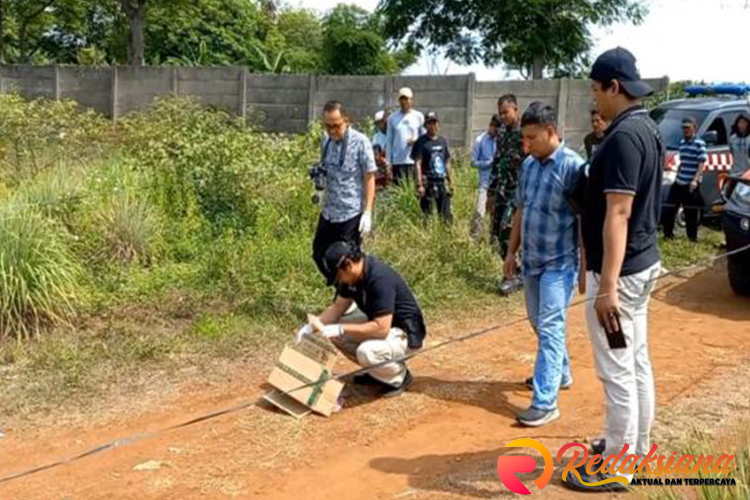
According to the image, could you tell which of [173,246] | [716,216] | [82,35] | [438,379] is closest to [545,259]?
[438,379]

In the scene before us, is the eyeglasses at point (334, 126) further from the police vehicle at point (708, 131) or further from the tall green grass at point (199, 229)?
the police vehicle at point (708, 131)

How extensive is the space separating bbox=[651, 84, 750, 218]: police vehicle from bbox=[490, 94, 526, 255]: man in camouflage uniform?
3.16 meters

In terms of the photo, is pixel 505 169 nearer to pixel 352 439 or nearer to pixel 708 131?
pixel 352 439

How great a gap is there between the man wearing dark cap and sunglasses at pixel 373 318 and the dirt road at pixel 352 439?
9.2 inches

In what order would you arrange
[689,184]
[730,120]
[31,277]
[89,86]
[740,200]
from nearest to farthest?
[31,277] → [740,200] → [689,184] → [730,120] → [89,86]

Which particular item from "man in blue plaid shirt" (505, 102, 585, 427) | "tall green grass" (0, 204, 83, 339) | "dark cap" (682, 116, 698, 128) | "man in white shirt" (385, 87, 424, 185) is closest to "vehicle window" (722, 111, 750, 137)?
"dark cap" (682, 116, 698, 128)

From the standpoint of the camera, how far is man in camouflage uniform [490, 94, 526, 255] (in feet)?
24.3

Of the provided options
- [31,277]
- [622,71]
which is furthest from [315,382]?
[31,277]

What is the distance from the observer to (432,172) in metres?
9.38

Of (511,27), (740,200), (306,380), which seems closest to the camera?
(306,380)

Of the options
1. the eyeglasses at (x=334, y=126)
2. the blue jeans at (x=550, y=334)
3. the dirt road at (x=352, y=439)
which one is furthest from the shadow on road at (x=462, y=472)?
the eyeglasses at (x=334, y=126)

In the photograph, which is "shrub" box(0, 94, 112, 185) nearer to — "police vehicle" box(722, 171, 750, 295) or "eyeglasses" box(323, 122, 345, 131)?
"eyeglasses" box(323, 122, 345, 131)

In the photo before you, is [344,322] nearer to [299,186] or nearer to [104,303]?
[104,303]

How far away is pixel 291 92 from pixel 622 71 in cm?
1409
